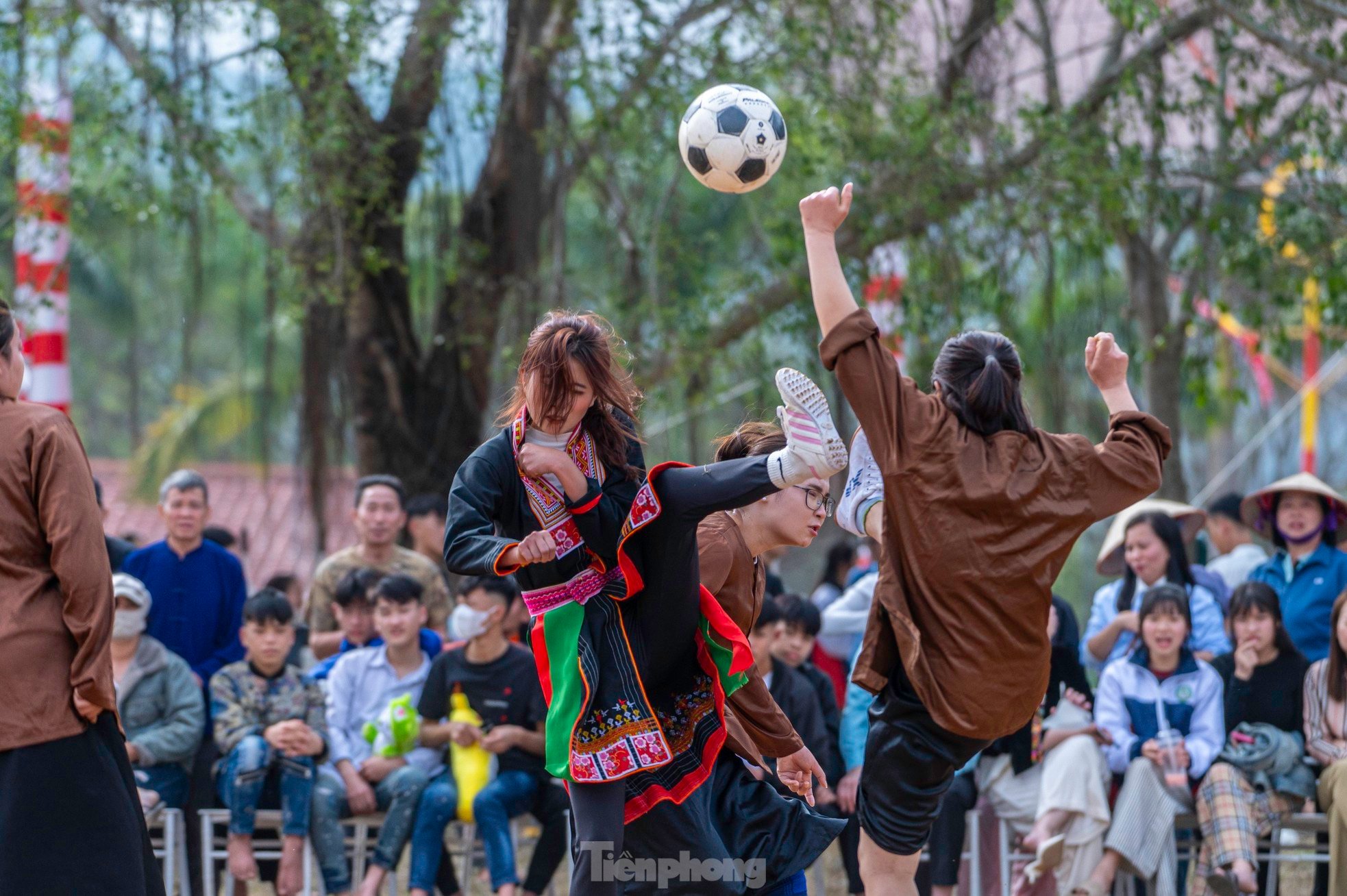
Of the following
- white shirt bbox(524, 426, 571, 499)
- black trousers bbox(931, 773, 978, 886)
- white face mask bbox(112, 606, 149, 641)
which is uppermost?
white shirt bbox(524, 426, 571, 499)

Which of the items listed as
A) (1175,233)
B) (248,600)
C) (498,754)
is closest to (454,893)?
(498,754)

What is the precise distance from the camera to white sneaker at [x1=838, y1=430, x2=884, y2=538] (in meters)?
3.92

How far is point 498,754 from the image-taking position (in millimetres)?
6203

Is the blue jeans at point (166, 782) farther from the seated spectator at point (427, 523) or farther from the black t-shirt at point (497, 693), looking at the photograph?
the seated spectator at point (427, 523)

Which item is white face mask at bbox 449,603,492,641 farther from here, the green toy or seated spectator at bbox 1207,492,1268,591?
seated spectator at bbox 1207,492,1268,591

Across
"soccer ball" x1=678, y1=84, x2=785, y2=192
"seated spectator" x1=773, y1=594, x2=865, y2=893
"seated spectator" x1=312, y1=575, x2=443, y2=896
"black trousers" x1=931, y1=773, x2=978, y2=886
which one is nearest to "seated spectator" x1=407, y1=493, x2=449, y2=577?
"seated spectator" x1=312, y1=575, x2=443, y2=896

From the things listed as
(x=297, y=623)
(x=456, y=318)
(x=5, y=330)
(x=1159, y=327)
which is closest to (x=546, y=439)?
(x=5, y=330)

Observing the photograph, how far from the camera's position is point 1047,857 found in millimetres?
5559

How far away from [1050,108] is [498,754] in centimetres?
501

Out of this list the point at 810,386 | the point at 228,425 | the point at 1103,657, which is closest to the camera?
the point at 810,386

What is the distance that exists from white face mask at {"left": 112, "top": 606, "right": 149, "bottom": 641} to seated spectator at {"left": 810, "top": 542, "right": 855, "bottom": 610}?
3.55 m

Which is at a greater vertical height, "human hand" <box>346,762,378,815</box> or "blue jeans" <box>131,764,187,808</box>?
"blue jeans" <box>131,764,187,808</box>

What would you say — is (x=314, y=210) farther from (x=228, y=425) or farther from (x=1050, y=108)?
(x=228, y=425)

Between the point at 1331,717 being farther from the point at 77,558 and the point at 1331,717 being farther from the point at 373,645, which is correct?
the point at 77,558
